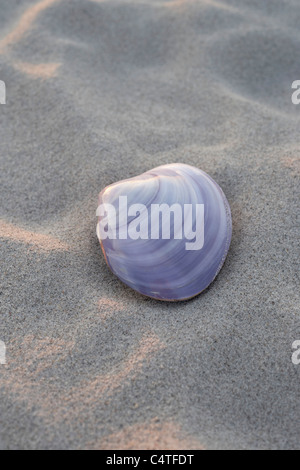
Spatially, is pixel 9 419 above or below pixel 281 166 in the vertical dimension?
below

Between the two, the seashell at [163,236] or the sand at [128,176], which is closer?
the sand at [128,176]

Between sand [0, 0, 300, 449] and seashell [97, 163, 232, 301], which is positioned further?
seashell [97, 163, 232, 301]

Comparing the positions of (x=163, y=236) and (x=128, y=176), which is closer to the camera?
(x=163, y=236)

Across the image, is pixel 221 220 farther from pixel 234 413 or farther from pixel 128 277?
pixel 234 413

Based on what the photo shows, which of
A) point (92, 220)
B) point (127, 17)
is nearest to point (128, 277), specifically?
point (92, 220)
